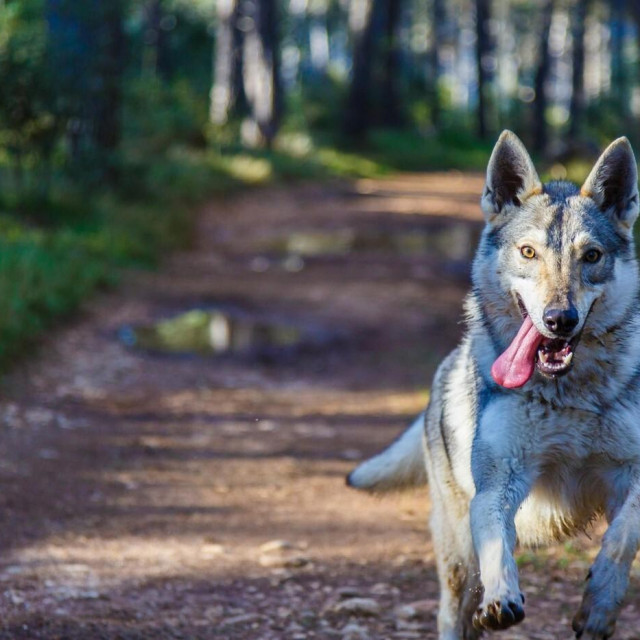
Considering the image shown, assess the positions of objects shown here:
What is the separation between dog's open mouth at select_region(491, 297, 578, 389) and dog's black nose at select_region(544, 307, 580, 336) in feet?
0.29

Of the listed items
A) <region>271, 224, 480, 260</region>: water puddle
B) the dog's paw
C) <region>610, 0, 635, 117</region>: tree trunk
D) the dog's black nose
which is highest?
<region>610, 0, 635, 117</region>: tree trunk

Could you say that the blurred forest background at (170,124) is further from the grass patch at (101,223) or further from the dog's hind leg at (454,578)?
the dog's hind leg at (454,578)

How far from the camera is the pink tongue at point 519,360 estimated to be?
386cm

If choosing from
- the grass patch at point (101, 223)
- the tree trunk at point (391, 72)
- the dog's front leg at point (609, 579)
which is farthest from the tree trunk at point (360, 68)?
the dog's front leg at point (609, 579)

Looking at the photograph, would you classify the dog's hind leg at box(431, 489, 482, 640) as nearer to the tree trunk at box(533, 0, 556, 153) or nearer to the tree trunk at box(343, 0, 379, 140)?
the tree trunk at box(343, 0, 379, 140)

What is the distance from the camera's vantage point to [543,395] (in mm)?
3932

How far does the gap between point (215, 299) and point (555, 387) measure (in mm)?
8621

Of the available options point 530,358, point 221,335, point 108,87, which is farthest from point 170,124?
point 530,358

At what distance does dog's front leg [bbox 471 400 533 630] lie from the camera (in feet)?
11.3

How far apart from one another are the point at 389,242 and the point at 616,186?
1360 cm

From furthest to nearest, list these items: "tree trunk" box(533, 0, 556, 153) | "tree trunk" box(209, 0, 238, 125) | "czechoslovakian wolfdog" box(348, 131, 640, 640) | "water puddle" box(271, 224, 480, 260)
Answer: "tree trunk" box(533, 0, 556, 153), "tree trunk" box(209, 0, 238, 125), "water puddle" box(271, 224, 480, 260), "czechoslovakian wolfdog" box(348, 131, 640, 640)

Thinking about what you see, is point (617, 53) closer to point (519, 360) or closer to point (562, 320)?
point (519, 360)

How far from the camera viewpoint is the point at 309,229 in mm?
19281

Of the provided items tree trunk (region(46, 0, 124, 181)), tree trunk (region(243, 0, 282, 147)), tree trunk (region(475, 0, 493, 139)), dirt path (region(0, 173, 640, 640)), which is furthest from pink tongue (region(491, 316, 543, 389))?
tree trunk (region(475, 0, 493, 139))
